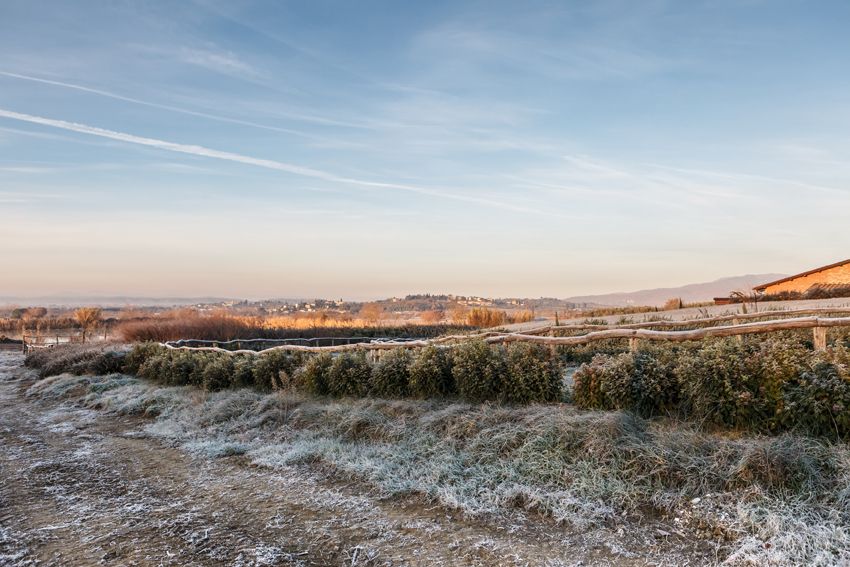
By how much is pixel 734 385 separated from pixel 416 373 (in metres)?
4.08

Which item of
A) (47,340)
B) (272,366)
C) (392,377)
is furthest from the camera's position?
(47,340)

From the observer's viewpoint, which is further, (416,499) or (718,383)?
(718,383)

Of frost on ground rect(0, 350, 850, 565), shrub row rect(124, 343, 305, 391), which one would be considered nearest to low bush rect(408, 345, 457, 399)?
frost on ground rect(0, 350, 850, 565)

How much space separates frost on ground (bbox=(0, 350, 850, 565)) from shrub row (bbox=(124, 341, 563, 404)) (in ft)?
1.57

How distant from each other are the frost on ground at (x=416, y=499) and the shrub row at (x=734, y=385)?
0.47 metres

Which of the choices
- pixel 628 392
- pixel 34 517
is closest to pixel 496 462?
pixel 628 392

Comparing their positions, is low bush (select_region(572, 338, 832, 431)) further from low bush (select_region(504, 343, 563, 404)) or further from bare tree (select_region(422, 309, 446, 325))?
bare tree (select_region(422, 309, 446, 325))

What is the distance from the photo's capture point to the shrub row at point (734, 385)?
14.8 ft

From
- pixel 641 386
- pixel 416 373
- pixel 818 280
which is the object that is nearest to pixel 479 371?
pixel 416 373

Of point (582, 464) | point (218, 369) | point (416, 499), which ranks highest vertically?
point (218, 369)

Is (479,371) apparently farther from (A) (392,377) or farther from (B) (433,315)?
(B) (433,315)

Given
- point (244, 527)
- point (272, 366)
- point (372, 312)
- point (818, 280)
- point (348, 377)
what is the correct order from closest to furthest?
point (244, 527), point (348, 377), point (272, 366), point (818, 280), point (372, 312)

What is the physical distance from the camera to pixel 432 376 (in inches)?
293

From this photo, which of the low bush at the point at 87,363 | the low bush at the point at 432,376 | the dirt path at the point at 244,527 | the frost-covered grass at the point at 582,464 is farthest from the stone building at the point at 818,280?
the low bush at the point at 87,363
